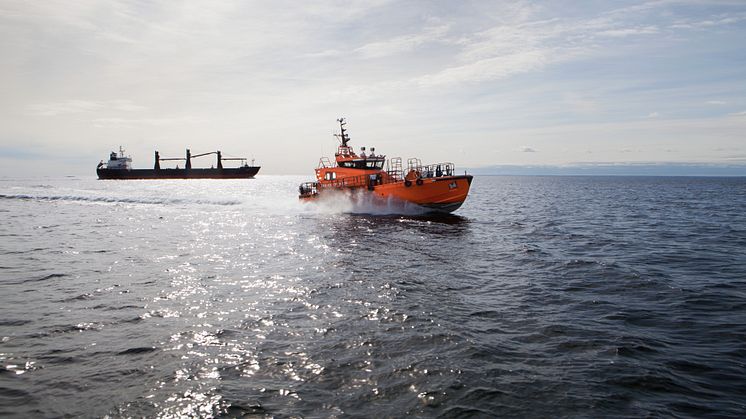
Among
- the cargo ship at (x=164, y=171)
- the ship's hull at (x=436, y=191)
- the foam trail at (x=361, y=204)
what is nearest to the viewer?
the ship's hull at (x=436, y=191)

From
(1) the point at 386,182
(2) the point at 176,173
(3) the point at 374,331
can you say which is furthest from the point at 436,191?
(2) the point at 176,173

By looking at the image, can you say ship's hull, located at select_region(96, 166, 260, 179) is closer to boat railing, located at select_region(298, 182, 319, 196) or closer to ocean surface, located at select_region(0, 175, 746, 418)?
boat railing, located at select_region(298, 182, 319, 196)

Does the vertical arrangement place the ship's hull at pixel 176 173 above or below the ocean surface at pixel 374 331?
above

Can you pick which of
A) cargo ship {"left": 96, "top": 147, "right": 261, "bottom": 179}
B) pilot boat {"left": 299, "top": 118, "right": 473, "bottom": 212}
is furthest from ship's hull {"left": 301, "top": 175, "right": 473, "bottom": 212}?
cargo ship {"left": 96, "top": 147, "right": 261, "bottom": 179}

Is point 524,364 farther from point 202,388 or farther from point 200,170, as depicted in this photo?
point 200,170

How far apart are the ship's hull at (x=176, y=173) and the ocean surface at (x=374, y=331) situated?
410ft

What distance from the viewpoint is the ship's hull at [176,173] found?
128000 mm

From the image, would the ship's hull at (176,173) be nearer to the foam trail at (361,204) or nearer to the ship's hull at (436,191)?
the foam trail at (361,204)

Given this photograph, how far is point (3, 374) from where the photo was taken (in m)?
6.58

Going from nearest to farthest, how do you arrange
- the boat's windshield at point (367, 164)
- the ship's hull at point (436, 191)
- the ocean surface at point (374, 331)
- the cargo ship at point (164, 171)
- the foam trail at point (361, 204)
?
the ocean surface at point (374, 331) < the ship's hull at point (436, 191) < the foam trail at point (361, 204) < the boat's windshield at point (367, 164) < the cargo ship at point (164, 171)

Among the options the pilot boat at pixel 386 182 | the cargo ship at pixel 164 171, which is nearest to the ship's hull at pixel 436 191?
the pilot boat at pixel 386 182

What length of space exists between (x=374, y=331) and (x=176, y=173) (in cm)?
14457

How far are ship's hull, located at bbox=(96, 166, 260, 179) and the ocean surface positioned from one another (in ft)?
410

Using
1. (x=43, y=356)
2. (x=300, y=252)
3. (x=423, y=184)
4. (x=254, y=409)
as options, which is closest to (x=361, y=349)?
(x=254, y=409)
